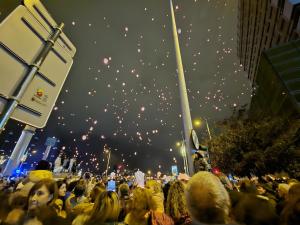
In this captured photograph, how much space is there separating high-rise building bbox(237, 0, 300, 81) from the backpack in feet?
145

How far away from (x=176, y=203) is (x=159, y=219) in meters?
0.43

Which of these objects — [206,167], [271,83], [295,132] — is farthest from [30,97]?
[271,83]

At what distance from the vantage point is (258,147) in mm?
22922

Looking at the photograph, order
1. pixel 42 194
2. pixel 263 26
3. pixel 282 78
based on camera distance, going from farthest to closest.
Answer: pixel 263 26 < pixel 282 78 < pixel 42 194

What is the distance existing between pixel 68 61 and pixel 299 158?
25.2 meters

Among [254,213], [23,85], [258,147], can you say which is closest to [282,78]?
[258,147]

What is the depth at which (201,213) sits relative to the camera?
6.16 ft

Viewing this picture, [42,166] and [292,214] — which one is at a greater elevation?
[42,166]

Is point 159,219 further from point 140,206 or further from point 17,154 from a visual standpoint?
point 17,154

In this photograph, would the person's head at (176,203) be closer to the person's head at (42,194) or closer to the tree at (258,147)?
the person's head at (42,194)

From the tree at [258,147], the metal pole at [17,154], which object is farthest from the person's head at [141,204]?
the tree at [258,147]

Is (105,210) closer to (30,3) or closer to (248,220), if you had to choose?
(248,220)

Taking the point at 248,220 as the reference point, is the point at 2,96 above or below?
above

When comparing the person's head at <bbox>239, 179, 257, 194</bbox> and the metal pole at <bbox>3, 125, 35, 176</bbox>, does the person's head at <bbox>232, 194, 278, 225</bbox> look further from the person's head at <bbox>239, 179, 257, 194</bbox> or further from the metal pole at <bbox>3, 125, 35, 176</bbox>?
the metal pole at <bbox>3, 125, 35, 176</bbox>
